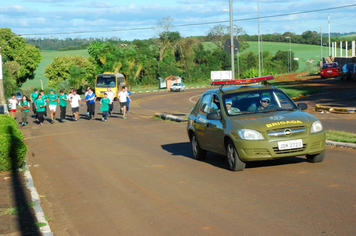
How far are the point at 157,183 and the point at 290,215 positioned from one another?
331cm

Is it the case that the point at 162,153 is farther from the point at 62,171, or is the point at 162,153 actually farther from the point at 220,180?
the point at 220,180

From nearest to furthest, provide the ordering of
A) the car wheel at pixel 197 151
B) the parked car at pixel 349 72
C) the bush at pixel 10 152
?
the bush at pixel 10 152 → the car wheel at pixel 197 151 → the parked car at pixel 349 72

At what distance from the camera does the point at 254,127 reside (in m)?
9.62

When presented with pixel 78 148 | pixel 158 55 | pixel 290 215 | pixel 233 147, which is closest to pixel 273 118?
pixel 233 147

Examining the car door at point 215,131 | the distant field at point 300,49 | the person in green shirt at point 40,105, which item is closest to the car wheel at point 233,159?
the car door at point 215,131

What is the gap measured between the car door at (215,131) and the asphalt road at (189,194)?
16.9 inches

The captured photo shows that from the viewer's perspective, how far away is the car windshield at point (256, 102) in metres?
10.6

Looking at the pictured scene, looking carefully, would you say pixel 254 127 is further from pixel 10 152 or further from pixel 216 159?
pixel 10 152

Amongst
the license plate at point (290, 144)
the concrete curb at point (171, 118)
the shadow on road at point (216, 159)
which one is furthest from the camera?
the concrete curb at point (171, 118)

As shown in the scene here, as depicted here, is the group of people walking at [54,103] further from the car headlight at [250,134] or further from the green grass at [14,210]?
the green grass at [14,210]

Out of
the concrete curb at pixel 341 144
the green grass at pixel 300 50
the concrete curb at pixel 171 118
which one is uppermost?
the green grass at pixel 300 50

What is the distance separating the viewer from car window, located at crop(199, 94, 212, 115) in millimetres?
11592

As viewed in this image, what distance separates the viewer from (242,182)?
896 cm

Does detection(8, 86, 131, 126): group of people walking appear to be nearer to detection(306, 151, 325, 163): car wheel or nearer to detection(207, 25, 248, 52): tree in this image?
detection(306, 151, 325, 163): car wheel
